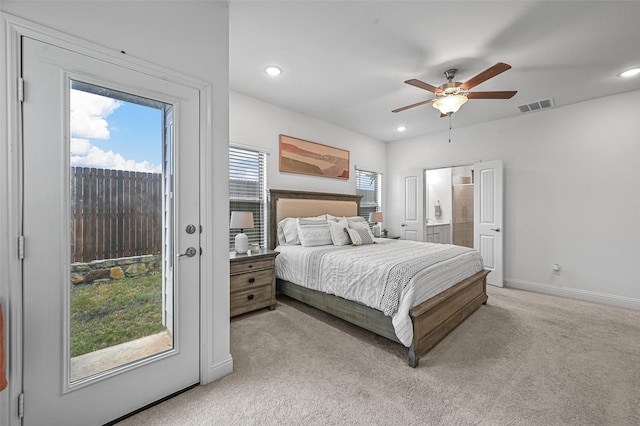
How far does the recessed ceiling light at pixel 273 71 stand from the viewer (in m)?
2.95

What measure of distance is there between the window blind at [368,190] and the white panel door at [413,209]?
2.05 ft

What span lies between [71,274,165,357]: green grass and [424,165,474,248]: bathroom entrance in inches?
255

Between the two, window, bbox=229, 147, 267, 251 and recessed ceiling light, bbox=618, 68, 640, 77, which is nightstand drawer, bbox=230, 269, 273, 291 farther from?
recessed ceiling light, bbox=618, 68, 640, 77

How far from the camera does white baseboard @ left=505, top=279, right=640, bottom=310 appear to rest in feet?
11.4

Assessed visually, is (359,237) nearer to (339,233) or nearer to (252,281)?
(339,233)

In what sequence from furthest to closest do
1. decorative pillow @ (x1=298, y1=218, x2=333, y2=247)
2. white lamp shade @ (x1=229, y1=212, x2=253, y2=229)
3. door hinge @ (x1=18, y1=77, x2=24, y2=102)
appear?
decorative pillow @ (x1=298, y1=218, x2=333, y2=247) < white lamp shade @ (x1=229, y1=212, x2=253, y2=229) < door hinge @ (x1=18, y1=77, x2=24, y2=102)

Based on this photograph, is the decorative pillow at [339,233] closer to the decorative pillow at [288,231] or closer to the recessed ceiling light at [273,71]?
the decorative pillow at [288,231]

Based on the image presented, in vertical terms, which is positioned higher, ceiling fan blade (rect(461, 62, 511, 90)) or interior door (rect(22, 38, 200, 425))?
ceiling fan blade (rect(461, 62, 511, 90))

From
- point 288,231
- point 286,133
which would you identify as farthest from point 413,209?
point 286,133

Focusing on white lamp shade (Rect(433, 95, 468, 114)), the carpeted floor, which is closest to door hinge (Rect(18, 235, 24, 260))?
the carpeted floor

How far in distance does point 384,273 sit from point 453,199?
18.0 ft

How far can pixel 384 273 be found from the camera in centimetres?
238

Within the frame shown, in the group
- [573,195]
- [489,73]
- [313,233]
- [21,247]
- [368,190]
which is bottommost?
[313,233]

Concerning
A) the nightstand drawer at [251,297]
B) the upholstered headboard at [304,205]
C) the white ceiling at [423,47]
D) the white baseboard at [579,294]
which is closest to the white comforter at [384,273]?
the nightstand drawer at [251,297]
